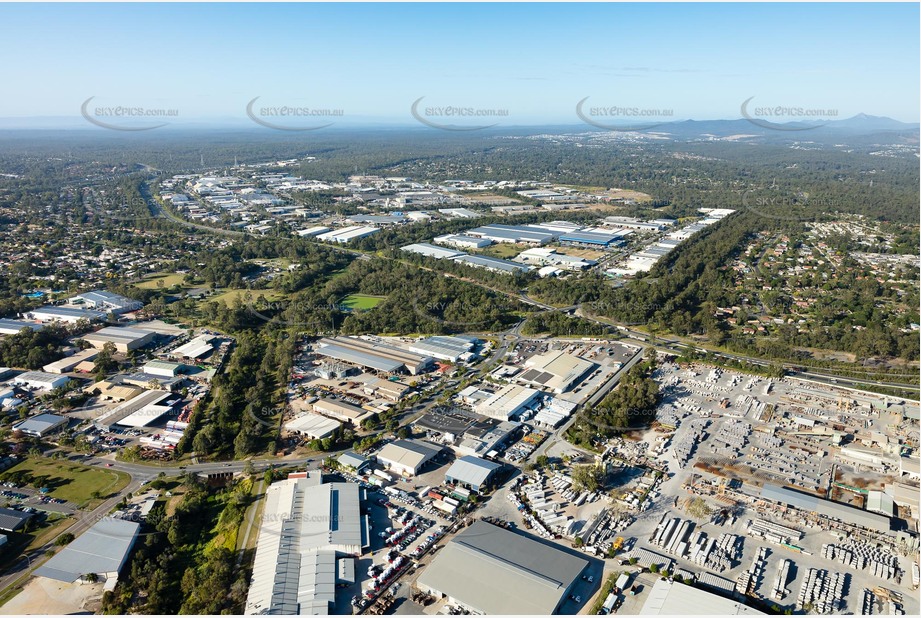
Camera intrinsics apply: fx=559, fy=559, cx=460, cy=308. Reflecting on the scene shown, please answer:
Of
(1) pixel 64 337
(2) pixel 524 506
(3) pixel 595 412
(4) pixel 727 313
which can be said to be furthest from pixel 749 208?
(1) pixel 64 337

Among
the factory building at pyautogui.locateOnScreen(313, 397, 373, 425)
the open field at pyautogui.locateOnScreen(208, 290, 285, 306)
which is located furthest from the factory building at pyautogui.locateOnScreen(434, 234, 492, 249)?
the factory building at pyautogui.locateOnScreen(313, 397, 373, 425)

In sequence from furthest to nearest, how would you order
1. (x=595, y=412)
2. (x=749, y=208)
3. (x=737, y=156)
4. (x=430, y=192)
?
(x=737, y=156)
(x=430, y=192)
(x=749, y=208)
(x=595, y=412)

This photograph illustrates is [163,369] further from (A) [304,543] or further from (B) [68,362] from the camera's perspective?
(A) [304,543]

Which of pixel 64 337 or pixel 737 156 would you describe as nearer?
pixel 64 337

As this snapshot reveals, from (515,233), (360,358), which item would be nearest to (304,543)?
(360,358)

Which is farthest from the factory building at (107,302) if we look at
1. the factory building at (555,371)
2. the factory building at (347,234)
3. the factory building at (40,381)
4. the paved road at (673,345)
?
the factory building at (555,371)

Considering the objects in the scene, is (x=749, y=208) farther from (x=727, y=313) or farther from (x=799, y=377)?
(x=799, y=377)

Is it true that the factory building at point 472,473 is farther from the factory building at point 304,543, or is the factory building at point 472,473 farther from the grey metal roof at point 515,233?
the grey metal roof at point 515,233
